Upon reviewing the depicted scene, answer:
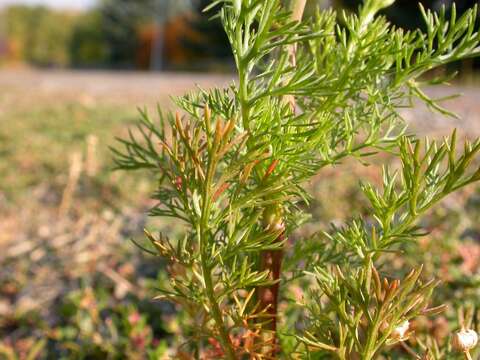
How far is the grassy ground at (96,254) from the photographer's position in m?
2.04

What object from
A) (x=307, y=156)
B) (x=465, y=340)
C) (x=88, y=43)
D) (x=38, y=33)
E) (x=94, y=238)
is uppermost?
(x=38, y=33)

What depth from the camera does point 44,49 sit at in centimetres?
5075

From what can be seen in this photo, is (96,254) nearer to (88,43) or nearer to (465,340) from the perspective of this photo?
(465,340)

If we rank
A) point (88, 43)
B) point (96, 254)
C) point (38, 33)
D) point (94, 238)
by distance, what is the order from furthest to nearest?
point (38, 33)
point (88, 43)
point (94, 238)
point (96, 254)

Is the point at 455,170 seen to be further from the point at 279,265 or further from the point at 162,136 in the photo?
the point at 162,136

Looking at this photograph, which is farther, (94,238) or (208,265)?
(94,238)

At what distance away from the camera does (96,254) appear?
2.85 m

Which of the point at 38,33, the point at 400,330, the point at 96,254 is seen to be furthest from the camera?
the point at 38,33

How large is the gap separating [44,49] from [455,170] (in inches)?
2135

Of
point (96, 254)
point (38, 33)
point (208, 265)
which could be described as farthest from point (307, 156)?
point (38, 33)

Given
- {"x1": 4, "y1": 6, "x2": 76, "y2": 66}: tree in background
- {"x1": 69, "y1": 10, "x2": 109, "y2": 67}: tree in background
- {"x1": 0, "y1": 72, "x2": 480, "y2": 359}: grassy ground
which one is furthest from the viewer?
{"x1": 4, "y1": 6, "x2": 76, "y2": 66}: tree in background

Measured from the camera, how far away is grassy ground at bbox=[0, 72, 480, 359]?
204cm

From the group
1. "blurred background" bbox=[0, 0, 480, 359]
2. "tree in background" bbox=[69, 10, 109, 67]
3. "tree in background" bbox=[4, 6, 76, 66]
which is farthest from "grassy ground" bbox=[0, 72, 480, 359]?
"tree in background" bbox=[4, 6, 76, 66]

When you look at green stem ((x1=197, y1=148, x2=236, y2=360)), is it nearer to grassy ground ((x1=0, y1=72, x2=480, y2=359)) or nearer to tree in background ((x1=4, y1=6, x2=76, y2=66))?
grassy ground ((x1=0, y1=72, x2=480, y2=359))
